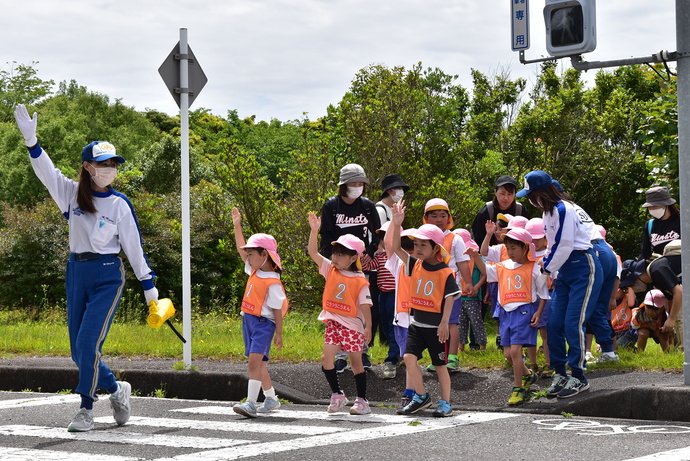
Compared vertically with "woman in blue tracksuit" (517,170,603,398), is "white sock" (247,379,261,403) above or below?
below

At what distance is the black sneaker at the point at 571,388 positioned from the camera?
7641mm

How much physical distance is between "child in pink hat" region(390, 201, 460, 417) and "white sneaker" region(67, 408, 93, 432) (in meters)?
2.43

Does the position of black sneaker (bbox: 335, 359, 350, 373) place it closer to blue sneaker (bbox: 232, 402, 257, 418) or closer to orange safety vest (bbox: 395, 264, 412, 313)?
orange safety vest (bbox: 395, 264, 412, 313)

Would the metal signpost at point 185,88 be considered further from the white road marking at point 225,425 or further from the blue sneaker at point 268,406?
the white road marking at point 225,425

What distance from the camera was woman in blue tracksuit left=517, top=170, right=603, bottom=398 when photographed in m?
7.73

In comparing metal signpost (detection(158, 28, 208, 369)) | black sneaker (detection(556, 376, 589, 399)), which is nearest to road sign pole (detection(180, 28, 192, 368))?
metal signpost (detection(158, 28, 208, 369))

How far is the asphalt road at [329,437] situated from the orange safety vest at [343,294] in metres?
0.86

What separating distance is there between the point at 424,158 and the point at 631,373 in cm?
1017

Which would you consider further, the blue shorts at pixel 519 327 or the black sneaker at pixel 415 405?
the blue shorts at pixel 519 327

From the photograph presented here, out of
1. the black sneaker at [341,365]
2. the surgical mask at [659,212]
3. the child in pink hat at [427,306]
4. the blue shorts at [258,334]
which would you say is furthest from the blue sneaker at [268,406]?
the surgical mask at [659,212]

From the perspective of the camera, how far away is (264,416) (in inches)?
294

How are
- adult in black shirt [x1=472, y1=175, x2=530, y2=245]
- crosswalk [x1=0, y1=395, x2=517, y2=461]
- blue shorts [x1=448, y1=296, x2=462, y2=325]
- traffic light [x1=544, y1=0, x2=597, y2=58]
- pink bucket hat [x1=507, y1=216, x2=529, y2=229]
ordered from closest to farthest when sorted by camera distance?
crosswalk [x1=0, y1=395, x2=517, y2=461] < traffic light [x1=544, y1=0, x2=597, y2=58] < blue shorts [x1=448, y1=296, x2=462, y2=325] < pink bucket hat [x1=507, y1=216, x2=529, y2=229] < adult in black shirt [x1=472, y1=175, x2=530, y2=245]

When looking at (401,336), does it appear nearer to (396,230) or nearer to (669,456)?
(396,230)

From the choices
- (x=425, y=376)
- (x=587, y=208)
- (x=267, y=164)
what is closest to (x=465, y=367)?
(x=425, y=376)
